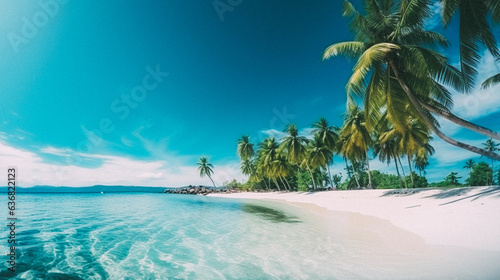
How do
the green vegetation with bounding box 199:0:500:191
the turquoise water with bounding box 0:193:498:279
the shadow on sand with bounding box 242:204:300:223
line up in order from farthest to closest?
the shadow on sand with bounding box 242:204:300:223
the green vegetation with bounding box 199:0:500:191
the turquoise water with bounding box 0:193:498:279

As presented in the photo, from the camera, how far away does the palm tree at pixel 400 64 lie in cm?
808

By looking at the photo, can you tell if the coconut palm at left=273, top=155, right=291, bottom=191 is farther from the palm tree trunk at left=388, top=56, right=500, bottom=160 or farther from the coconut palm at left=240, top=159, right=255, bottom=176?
the palm tree trunk at left=388, top=56, right=500, bottom=160

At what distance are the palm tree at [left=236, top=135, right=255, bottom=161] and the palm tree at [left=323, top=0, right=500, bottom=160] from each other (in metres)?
40.9

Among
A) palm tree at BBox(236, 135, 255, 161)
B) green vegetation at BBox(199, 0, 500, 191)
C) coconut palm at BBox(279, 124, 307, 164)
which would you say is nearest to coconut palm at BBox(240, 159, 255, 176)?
palm tree at BBox(236, 135, 255, 161)

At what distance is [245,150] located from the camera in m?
51.3

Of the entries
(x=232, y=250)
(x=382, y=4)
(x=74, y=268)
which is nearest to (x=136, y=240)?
(x=74, y=268)

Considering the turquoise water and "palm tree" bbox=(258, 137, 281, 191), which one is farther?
"palm tree" bbox=(258, 137, 281, 191)

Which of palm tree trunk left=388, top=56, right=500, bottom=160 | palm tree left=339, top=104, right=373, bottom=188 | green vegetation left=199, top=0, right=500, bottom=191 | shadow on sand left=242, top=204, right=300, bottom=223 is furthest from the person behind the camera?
palm tree left=339, top=104, right=373, bottom=188

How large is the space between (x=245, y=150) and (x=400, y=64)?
4291cm

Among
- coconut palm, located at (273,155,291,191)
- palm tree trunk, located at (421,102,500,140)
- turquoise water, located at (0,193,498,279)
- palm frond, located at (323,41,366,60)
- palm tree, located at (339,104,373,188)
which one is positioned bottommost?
turquoise water, located at (0,193,498,279)

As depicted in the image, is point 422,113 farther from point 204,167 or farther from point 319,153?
point 204,167

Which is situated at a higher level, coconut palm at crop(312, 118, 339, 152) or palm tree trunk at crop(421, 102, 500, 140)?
coconut palm at crop(312, 118, 339, 152)

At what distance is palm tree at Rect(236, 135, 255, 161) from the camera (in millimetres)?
51000

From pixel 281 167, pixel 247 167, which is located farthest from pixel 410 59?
pixel 247 167
